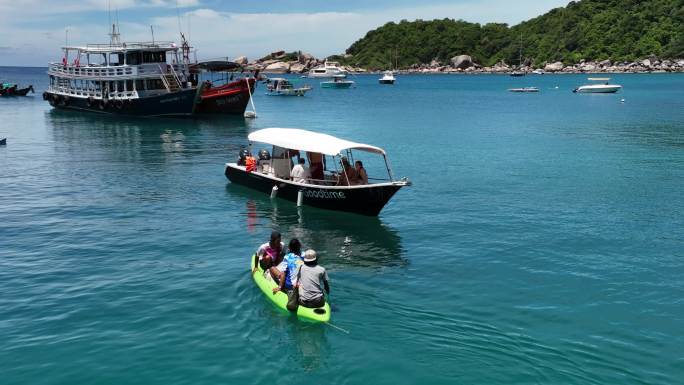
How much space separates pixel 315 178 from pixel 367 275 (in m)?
9.37

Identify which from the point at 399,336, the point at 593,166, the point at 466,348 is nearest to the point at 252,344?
the point at 399,336

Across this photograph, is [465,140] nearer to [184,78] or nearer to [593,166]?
[593,166]

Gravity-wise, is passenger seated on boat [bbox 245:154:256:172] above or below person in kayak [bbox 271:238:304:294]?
above

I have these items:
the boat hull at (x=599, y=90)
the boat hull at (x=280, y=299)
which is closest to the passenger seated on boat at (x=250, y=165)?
the boat hull at (x=280, y=299)

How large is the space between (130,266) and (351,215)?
9.69 metres

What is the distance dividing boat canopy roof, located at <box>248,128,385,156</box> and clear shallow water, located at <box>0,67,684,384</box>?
289 centimetres

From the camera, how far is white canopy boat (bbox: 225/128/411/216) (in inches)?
977

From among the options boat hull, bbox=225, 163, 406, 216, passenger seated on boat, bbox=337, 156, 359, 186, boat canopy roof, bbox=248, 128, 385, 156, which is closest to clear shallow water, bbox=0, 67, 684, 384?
boat hull, bbox=225, 163, 406, 216

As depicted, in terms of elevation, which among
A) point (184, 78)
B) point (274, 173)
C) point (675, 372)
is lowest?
point (675, 372)

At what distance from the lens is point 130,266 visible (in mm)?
19750

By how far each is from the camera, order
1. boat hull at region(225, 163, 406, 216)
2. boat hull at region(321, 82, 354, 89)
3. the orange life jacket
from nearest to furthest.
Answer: boat hull at region(225, 163, 406, 216), the orange life jacket, boat hull at region(321, 82, 354, 89)

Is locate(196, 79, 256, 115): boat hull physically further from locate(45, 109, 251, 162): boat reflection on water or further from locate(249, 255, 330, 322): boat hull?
locate(249, 255, 330, 322): boat hull

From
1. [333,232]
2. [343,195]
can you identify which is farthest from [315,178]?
[333,232]

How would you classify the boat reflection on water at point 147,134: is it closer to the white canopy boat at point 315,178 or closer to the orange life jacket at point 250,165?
the orange life jacket at point 250,165
